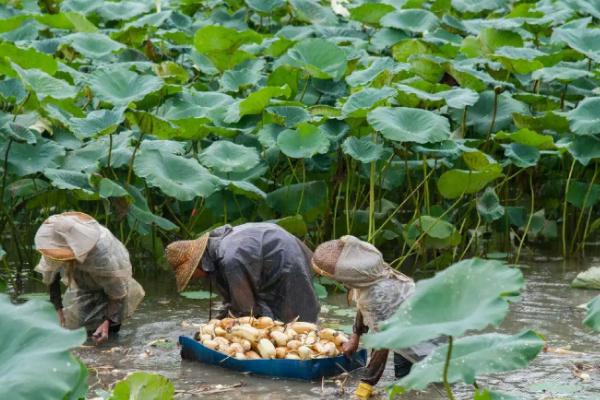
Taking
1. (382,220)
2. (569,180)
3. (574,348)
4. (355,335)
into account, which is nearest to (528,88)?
(569,180)

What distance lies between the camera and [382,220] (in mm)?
7945

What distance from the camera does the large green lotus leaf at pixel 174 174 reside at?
6758mm

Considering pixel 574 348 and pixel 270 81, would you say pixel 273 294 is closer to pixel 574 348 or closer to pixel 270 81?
pixel 574 348

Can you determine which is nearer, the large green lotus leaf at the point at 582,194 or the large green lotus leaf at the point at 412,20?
the large green lotus leaf at the point at 582,194

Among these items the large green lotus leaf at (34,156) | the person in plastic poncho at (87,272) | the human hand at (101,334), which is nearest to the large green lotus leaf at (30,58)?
the large green lotus leaf at (34,156)

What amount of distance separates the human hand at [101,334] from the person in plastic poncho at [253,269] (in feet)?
1.62

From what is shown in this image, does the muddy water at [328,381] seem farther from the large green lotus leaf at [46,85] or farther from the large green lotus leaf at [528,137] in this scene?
the large green lotus leaf at [46,85]

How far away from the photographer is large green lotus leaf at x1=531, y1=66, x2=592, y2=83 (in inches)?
328

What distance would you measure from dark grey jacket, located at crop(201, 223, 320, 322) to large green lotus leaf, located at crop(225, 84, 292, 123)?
1619 millimetres

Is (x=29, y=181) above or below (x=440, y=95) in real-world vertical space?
below

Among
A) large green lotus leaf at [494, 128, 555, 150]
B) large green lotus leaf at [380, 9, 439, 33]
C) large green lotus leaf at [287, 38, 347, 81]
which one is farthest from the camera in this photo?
large green lotus leaf at [380, 9, 439, 33]

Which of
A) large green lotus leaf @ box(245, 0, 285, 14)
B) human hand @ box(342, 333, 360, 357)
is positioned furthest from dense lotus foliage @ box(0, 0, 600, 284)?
human hand @ box(342, 333, 360, 357)

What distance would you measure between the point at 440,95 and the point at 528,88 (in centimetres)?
166

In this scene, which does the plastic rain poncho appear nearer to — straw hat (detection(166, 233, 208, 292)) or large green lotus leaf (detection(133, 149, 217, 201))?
straw hat (detection(166, 233, 208, 292))
